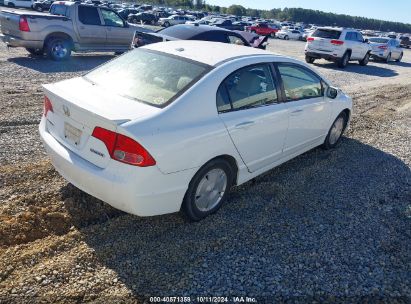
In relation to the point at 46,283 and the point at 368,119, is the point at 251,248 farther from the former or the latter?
the point at 368,119

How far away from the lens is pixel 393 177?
539 cm

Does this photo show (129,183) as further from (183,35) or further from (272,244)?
(183,35)

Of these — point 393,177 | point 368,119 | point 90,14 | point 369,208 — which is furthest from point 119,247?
point 90,14

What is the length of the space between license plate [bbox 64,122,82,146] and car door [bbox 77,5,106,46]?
32.9 feet

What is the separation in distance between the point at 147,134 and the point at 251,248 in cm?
146

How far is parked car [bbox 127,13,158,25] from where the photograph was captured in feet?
135

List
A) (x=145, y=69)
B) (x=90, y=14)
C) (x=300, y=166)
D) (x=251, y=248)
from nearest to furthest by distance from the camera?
(x=251, y=248) → (x=145, y=69) → (x=300, y=166) → (x=90, y=14)

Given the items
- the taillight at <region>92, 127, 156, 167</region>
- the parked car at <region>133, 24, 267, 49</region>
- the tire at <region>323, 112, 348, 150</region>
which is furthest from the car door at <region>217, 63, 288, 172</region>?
the parked car at <region>133, 24, 267, 49</region>

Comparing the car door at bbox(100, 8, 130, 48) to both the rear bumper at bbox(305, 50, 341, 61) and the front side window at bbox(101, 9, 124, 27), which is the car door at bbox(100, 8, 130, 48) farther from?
the rear bumper at bbox(305, 50, 341, 61)

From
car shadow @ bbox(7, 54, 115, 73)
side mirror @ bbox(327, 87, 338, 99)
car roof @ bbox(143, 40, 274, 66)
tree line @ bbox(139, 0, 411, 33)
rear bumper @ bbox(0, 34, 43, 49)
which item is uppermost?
tree line @ bbox(139, 0, 411, 33)

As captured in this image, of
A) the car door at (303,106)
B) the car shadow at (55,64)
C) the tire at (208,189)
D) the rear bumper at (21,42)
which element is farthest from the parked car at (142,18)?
the tire at (208,189)

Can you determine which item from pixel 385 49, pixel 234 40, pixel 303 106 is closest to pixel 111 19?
pixel 234 40

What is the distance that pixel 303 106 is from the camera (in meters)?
4.77

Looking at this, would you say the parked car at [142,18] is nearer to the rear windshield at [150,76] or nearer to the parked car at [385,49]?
the parked car at [385,49]
